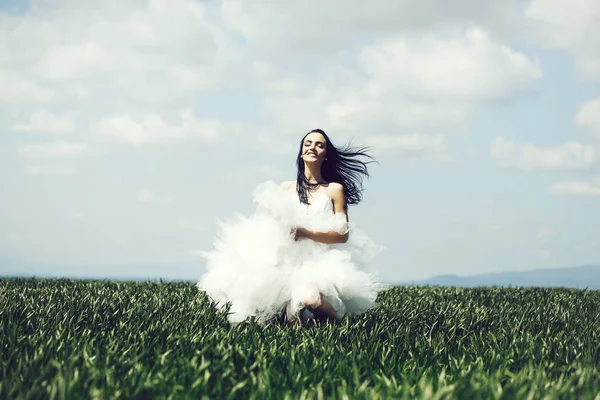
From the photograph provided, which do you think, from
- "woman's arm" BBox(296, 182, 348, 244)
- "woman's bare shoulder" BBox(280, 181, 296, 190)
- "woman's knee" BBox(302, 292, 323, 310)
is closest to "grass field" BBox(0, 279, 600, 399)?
"woman's knee" BBox(302, 292, 323, 310)

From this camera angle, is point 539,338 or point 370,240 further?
point 370,240

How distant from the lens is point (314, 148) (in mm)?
6559

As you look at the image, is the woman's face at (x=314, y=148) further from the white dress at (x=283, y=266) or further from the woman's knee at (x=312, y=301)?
the woman's knee at (x=312, y=301)

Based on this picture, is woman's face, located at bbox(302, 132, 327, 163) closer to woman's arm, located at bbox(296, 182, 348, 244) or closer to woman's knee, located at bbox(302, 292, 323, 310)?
woman's arm, located at bbox(296, 182, 348, 244)

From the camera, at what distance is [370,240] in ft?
21.7

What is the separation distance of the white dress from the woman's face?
0.44 meters

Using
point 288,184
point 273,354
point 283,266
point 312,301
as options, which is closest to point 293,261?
point 283,266

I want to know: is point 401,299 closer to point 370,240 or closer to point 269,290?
point 370,240

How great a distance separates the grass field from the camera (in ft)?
11.0

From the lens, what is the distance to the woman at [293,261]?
587 centimetres

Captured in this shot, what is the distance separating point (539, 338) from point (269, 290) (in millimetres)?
2532

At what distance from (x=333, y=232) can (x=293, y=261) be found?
0.48 meters

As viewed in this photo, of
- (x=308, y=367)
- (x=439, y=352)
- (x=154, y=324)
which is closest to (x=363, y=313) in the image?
(x=439, y=352)

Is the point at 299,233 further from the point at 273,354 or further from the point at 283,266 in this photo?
the point at 273,354
